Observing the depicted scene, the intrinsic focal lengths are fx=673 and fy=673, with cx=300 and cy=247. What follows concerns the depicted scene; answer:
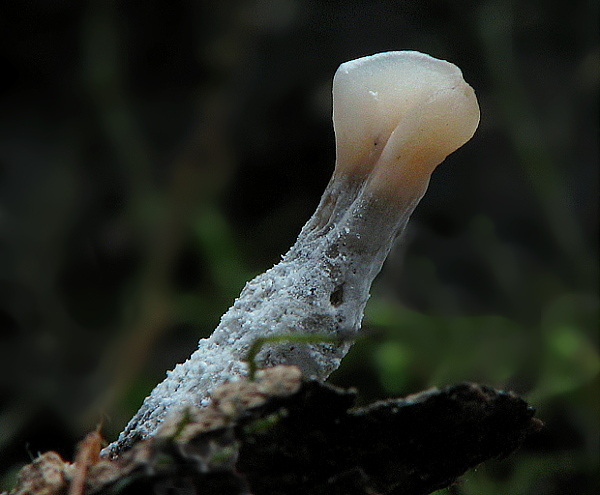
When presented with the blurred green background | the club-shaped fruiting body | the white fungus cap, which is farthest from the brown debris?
the blurred green background

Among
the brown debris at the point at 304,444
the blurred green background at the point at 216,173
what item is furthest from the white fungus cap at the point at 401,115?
the blurred green background at the point at 216,173

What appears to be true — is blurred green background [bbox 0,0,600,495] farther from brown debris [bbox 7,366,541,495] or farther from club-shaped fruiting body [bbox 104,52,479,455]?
brown debris [bbox 7,366,541,495]

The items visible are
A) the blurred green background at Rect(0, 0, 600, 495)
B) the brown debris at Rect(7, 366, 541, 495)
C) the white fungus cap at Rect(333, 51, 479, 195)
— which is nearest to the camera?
the brown debris at Rect(7, 366, 541, 495)

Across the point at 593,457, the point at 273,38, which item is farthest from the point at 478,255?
the point at 273,38

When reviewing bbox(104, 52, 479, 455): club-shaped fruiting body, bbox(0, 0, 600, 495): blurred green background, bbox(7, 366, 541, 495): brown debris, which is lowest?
bbox(7, 366, 541, 495): brown debris

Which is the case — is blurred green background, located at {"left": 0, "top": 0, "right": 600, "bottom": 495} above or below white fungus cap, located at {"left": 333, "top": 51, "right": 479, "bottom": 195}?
above

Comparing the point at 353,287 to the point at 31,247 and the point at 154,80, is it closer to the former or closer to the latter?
the point at 31,247
